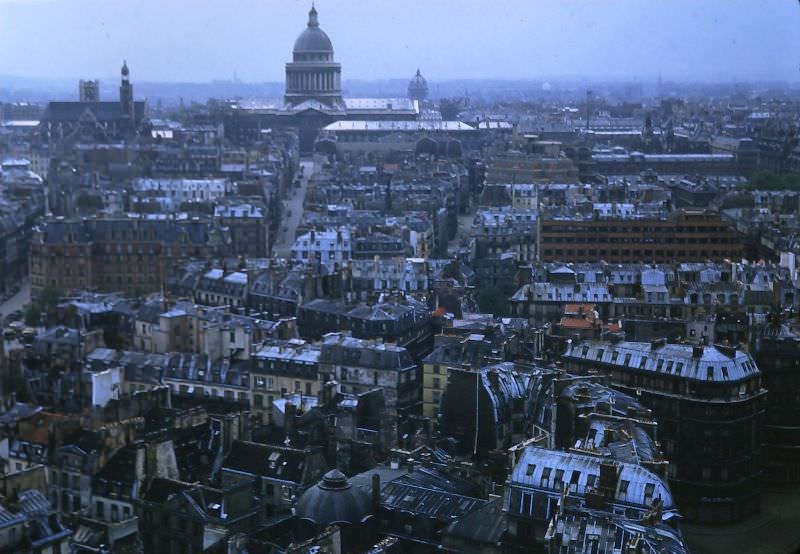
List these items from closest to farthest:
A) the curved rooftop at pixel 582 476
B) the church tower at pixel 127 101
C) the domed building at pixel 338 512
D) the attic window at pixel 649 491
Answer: the attic window at pixel 649 491 < the curved rooftop at pixel 582 476 < the domed building at pixel 338 512 < the church tower at pixel 127 101

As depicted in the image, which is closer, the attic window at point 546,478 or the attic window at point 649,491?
the attic window at point 649,491

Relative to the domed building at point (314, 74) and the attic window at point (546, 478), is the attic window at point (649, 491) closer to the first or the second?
the attic window at point (546, 478)

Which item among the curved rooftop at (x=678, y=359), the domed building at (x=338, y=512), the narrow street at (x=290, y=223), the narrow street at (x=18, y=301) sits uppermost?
the curved rooftop at (x=678, y=359)

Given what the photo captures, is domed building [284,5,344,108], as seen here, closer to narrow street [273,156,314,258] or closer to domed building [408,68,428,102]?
domed building [408,68,428,102]

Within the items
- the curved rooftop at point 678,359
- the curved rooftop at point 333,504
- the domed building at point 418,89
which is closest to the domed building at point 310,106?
the domed building at point 418,89

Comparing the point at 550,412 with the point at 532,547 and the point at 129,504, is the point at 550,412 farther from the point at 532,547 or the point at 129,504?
the point at 129,504

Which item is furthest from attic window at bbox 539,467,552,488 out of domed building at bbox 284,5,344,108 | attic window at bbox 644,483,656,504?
domed building at bbox 284,5,344,108

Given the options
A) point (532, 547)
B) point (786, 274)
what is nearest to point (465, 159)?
point (786, 274)
